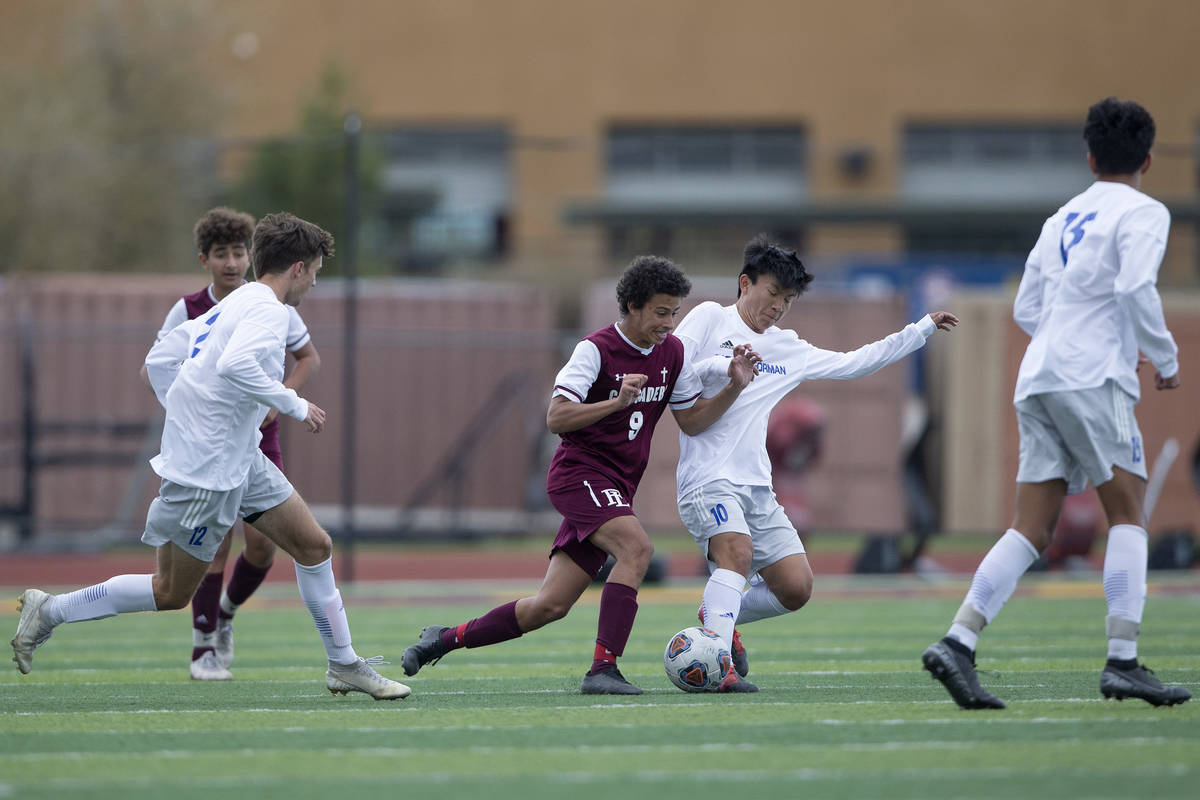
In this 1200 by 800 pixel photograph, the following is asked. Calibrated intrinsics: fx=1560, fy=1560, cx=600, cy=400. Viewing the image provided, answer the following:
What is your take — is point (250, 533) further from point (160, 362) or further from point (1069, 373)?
point (1069, 373)

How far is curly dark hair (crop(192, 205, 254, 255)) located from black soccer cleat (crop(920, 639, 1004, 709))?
12.6 feet

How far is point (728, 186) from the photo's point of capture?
35500mm

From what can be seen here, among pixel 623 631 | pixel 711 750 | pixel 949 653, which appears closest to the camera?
pixel 711 750

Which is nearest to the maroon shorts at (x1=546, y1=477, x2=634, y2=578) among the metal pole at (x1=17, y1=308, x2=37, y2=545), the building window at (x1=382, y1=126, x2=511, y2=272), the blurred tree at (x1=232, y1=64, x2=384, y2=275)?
the metal pole at (x1=17, y1=308, x2=37, y2=545)

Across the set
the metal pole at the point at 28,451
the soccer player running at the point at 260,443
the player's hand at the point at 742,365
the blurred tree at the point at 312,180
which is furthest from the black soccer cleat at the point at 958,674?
the blurred tree at the point at 312,180

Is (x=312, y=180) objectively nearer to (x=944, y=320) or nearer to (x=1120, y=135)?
(x=944, y=320)

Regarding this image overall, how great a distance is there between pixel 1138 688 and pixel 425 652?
9.49ft

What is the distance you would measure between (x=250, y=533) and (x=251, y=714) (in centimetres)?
166

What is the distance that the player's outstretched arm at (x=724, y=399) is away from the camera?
6484 mm

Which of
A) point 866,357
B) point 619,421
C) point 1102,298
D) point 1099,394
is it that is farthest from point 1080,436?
point 619,421

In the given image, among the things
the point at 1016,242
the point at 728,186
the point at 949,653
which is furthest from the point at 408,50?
the point at 949,653

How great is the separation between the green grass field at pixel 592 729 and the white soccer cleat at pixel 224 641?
0.17 meters

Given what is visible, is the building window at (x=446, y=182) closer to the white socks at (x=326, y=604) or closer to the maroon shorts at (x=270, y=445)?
the maroon shorts at (x=270, y=445)

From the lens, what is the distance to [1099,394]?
18.9 ft
